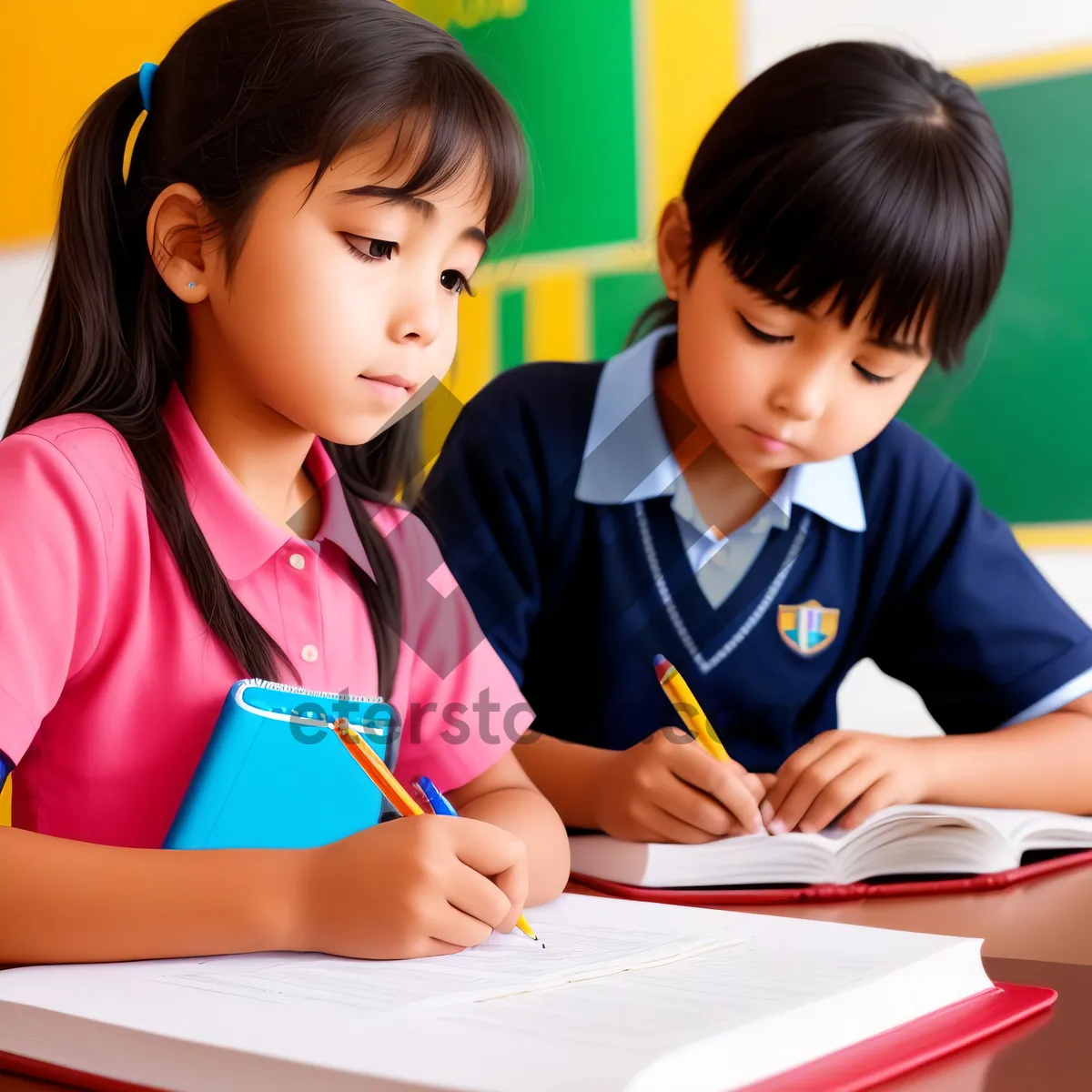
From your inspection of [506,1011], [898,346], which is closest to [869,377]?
[898,346]

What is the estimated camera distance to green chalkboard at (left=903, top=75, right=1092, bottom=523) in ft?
5.02

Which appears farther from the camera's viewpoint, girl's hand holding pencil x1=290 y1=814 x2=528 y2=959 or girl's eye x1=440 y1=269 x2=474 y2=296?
girl's eye x1=440 y1=269 x2=474 y2=296

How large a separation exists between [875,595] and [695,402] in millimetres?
226

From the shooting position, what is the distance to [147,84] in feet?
2.06

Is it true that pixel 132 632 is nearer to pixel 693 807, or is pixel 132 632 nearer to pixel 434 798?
pixel 434 798

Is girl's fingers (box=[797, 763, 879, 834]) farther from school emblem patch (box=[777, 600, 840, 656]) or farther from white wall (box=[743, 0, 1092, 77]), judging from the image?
white wall (box=[743, 0, 1092, 77])

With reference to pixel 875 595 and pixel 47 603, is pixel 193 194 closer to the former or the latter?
pixel 47 603

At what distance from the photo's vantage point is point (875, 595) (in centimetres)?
97

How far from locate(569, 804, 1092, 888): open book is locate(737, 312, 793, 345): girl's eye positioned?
1.01 feet

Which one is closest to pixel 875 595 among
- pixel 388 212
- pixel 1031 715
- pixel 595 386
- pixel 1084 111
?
pixel 1031 715

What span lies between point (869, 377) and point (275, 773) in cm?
47

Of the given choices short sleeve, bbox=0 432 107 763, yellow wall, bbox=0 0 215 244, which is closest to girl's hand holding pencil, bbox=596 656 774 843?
short sleeve, bbox=0 432 107 763

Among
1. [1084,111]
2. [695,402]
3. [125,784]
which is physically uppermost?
[1084,111]

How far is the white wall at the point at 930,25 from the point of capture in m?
1.55
